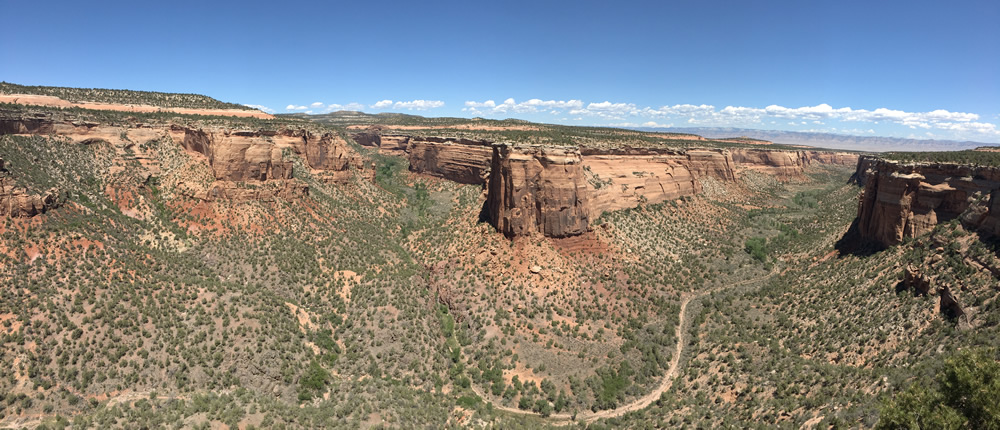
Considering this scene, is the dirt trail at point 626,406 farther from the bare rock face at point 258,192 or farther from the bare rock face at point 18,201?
the bare rock face at point 18,201

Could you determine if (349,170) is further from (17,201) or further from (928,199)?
(928,199)

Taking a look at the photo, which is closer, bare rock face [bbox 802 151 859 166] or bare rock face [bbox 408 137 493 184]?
bare rock face [bbox 408 137 493 184]

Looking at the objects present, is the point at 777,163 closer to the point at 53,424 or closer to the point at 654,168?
the point at 654,168

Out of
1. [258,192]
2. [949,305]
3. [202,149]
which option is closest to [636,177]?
[949,305]

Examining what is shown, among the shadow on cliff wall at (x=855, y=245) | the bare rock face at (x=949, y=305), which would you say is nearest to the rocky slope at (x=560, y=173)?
the shadow on cliff wall at (x=855, y=245)

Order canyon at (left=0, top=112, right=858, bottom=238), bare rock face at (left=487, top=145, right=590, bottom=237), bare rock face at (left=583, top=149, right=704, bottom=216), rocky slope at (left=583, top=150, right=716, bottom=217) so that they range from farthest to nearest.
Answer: rocky slope at (left=583, top=150, right=716, bottom=217)
bare rock face at (left=583, top=149, right=704, bottom=216)
bare rock face at (left=487, top=145, right=590, bottom=237)
canyon at (left=0, top=112, right=858, bottom=238)

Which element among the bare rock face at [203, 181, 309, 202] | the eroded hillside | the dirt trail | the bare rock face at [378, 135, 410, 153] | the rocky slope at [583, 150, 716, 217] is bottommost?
the dirt trail

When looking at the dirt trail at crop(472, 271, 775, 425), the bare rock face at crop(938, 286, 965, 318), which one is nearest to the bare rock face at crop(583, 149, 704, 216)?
the dirt trail at crop(472, 271, 775, 425)

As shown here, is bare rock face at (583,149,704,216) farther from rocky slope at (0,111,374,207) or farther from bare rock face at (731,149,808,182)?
bare rock face at (731,149,808,182)
